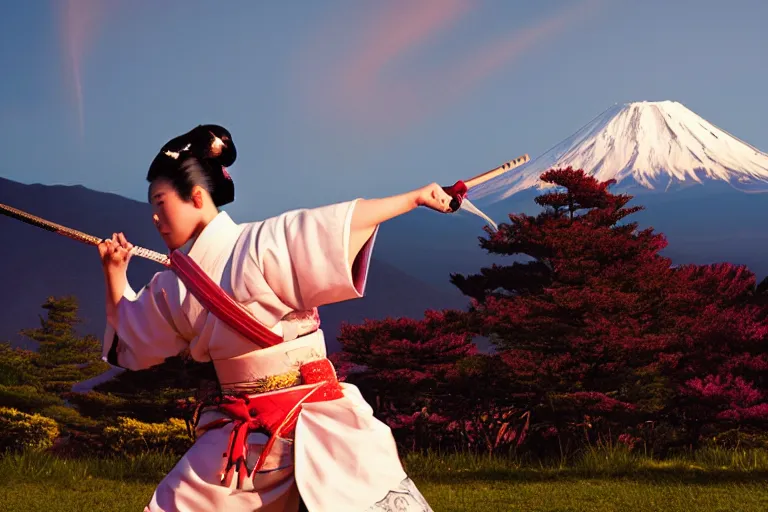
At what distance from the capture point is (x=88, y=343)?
1070cm

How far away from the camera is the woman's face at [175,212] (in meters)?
3.43

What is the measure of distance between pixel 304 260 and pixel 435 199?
49 cm

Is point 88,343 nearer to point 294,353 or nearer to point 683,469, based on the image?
Answer: point 683,469

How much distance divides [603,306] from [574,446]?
1.29 metres

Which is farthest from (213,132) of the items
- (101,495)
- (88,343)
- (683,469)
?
(88,343)

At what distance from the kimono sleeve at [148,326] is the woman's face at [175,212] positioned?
158 mm

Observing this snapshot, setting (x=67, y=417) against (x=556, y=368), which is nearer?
(x=556, y=368)

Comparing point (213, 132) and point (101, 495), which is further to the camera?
point (101, 495)

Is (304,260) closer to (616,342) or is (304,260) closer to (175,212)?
(175,212)

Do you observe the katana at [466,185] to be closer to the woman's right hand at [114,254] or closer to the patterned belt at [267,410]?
the patterned belt at [267,410]

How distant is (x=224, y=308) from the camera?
10.4 ft

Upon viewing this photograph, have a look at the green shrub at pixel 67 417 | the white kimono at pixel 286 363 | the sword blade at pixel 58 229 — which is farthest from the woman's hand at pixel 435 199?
the green shrub at pixel 67 417

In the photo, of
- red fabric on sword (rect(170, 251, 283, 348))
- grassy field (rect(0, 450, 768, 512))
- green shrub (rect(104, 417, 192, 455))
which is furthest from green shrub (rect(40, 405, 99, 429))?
red fabric on sword (rect(170, 251, 283, 348))

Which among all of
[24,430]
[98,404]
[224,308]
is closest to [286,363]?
[224,308]
